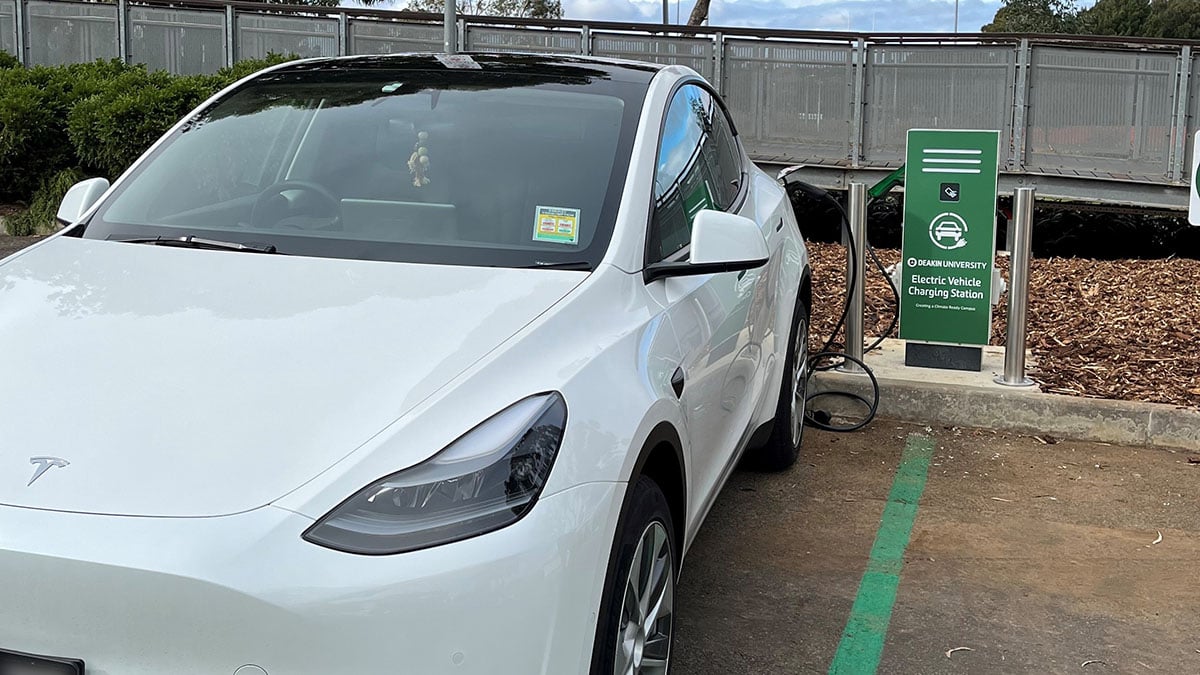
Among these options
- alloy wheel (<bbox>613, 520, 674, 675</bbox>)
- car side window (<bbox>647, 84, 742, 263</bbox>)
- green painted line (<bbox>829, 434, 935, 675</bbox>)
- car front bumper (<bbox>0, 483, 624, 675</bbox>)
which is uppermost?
car side window (<bbox>647, 84, 742, 263</bbox>)

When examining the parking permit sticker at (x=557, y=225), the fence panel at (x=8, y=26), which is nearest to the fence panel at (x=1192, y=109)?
the parking permit sticker at (x=557, y=225)

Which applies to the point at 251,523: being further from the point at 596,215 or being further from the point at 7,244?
the point at 7,244

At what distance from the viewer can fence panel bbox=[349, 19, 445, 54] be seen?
50.4 feet

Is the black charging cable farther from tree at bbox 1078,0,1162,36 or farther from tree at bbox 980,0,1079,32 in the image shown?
tree at bbox 1078,0,1162,36

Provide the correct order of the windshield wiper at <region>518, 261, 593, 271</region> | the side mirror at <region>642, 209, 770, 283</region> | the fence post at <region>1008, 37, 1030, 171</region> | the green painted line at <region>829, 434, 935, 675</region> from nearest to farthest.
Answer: the windshield wiper at <region>518, 261, 593, 271</region> < the side mirror at <region>642, 209, 770, 283</region> < the green painted line at <region>829, 434, 935, 675</region> < the fence post at <region>1008, 37, 1030, 171</region>

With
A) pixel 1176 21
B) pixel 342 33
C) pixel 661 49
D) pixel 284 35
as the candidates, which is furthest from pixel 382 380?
pixel 1176 21

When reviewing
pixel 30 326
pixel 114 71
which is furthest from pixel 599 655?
pixel 114 71

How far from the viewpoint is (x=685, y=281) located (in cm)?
343

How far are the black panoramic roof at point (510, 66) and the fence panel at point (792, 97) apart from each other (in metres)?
10.6

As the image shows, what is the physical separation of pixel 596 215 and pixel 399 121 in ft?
2.68

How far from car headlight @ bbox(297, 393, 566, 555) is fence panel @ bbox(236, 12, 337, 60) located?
1374 cm

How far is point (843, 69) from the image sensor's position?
14.4 meters

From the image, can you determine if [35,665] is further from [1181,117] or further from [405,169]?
[1181,117]

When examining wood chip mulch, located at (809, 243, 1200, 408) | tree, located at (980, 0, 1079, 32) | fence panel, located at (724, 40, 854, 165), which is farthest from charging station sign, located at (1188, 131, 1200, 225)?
tree, located at (980, 0, 1079, 32)
